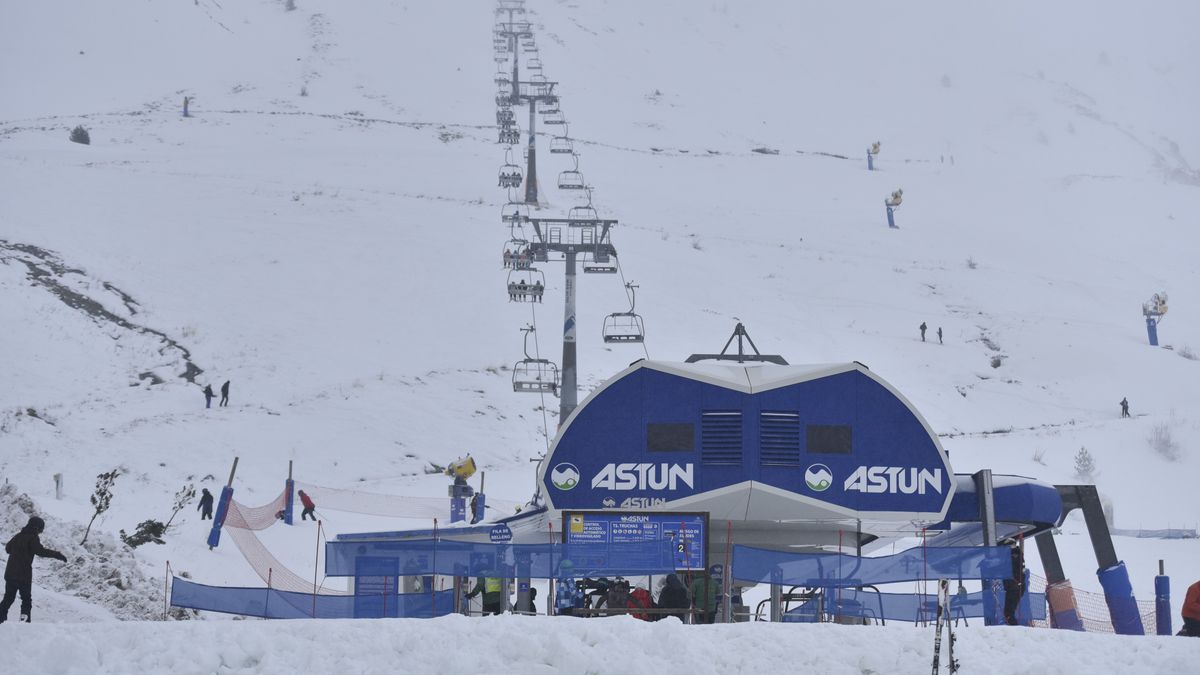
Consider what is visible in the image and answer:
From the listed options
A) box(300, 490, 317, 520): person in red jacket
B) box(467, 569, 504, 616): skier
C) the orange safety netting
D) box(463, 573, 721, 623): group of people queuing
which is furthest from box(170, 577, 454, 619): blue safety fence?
box(300, 490, 317, 520): person in red jacket

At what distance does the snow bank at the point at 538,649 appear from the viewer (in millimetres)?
12430

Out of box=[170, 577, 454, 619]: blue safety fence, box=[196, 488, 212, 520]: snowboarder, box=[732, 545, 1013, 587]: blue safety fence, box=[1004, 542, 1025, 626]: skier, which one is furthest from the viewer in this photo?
box=[196, 488, 212, 520]: snowboarder

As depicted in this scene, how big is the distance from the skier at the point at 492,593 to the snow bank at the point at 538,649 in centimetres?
471

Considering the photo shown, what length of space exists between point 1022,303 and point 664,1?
104 m

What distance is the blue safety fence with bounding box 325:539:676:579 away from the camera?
51.6 ft

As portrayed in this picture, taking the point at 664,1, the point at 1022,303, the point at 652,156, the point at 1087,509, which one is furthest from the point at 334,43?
the point at 1087,509

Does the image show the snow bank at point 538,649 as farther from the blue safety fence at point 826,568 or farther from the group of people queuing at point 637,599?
the group of people queuing at point 637,599

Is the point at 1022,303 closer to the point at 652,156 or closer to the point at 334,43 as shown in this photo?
the point at 652,156

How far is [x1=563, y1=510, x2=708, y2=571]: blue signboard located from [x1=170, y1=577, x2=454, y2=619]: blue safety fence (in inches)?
75.5

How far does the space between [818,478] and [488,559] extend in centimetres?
628

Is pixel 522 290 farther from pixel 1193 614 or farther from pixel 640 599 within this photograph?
pixel 1193 614

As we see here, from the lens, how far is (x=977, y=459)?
45469mm

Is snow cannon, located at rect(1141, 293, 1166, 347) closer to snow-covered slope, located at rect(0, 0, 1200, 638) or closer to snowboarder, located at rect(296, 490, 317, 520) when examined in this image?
snow-covered slope, located at rect(0, 0, 1200, 638)

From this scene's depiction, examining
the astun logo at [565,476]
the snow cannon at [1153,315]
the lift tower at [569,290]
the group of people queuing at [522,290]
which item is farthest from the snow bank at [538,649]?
the snow cannon at [1153,315]
